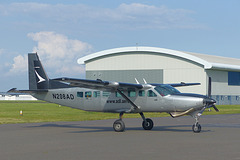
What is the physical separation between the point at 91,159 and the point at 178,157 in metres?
2.51

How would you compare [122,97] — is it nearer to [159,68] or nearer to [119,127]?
[119,127]

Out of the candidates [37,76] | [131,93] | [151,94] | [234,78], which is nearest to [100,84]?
[131,93]

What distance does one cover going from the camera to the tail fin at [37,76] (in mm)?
24859

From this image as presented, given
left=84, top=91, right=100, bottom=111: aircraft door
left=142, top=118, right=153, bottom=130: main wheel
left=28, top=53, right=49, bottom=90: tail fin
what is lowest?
left=142, top=118, right=153, bottom=130: main wheel

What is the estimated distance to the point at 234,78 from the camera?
Answer: 76250 mm

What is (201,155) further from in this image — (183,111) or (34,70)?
(34,70)

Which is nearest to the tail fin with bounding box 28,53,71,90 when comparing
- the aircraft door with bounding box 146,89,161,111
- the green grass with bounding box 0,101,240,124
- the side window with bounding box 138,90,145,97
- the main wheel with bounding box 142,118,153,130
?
the green grass with bounding box 0,101,240,124

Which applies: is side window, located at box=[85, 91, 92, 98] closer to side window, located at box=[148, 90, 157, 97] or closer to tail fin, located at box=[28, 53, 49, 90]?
tail fin, located at box=[28, 53, 49, 90]

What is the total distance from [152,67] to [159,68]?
1184mm

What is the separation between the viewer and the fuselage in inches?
791

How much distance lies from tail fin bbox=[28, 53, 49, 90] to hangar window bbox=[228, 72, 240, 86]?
54773mm

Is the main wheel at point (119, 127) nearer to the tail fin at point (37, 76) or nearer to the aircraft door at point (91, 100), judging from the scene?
the aircraft door at point (91, 100)

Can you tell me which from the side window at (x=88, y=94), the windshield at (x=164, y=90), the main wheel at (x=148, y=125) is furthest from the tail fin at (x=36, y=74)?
the windshield at (x=164, y=90)

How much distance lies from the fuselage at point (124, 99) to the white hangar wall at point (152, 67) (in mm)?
44150
